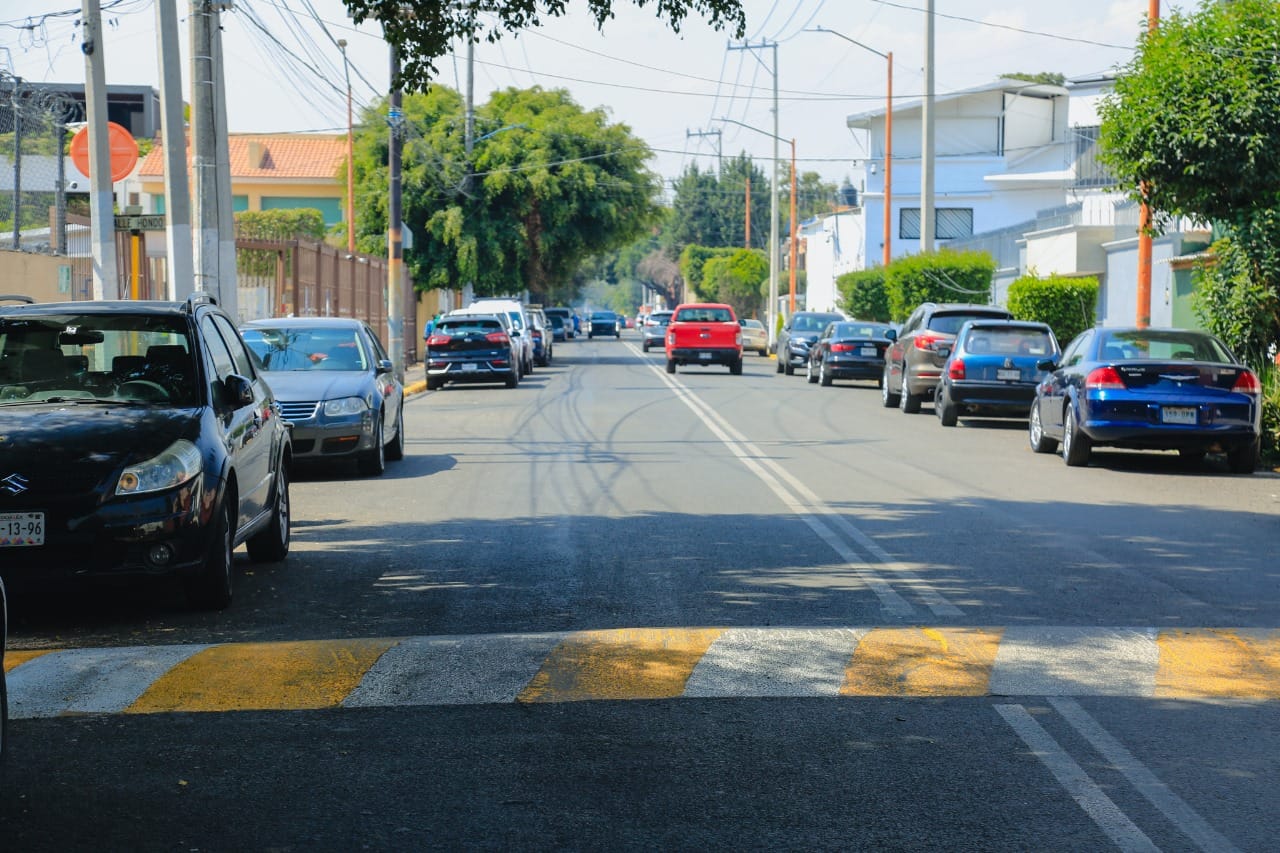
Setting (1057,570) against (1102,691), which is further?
(1057,570)

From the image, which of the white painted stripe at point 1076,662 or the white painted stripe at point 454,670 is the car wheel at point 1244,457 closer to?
the white painted stripe at point 1076,662

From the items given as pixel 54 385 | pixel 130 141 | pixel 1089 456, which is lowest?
pixel 1089 456

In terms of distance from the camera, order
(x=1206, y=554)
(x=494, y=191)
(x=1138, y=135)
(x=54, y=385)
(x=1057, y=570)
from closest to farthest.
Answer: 1. (x=54, y=385)
2. (x=1057, y=570)
3. (x=1206, y=554)
4. (x=1138, y=135)
5. (x=494, y=191)

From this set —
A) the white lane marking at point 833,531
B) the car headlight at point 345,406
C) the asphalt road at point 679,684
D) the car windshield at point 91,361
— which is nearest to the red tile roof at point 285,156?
the white lane marking at point 833,531

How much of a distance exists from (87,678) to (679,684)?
2.62m

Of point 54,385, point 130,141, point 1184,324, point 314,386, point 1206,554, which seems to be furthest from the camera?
point 1184,324

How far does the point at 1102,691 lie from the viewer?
7.03 metres

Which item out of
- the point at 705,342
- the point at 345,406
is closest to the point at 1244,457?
the point at 345,406

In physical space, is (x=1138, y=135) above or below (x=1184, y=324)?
above

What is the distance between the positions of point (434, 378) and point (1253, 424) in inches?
826

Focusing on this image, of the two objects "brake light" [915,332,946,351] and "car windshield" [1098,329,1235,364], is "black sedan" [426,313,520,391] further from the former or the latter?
"car windshield" [1098,329,1235,364]

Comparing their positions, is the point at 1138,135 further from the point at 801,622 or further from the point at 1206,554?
the point at 801,622

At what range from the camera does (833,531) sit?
12.1 metres

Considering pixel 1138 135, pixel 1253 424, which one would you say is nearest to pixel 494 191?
pixel 1138 135
